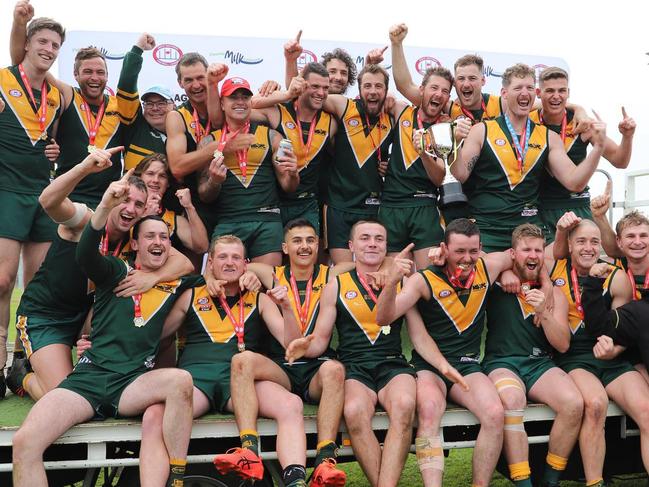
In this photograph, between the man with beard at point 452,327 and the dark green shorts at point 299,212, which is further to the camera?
the dark green shorts at point 299,212

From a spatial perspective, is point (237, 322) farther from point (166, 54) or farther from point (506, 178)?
point (166, 54)

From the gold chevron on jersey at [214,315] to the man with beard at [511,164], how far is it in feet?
6.08

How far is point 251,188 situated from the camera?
530 cm

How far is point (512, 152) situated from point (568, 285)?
110 centimetres

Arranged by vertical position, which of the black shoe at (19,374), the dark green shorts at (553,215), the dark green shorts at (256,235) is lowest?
the black shoe at (19,374)

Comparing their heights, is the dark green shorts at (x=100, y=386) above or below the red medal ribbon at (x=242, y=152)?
Answer: below

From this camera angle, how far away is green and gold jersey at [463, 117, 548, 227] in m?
5.28

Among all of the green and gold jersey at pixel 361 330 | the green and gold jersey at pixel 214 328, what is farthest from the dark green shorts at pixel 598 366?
the green and gold jersey at pixel 214 328

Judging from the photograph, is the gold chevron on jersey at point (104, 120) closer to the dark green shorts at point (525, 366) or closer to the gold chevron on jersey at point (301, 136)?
the gold chevron on jersey at point (301, 136)

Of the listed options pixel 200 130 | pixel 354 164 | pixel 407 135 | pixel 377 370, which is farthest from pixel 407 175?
pixel 377 370

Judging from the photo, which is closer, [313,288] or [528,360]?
[528,360]

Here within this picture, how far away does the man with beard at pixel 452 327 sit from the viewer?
413 cm

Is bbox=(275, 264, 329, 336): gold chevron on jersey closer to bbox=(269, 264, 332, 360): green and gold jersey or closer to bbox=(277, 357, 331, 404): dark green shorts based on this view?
bbox=(269, 264, 332, 360): green and gold jersey

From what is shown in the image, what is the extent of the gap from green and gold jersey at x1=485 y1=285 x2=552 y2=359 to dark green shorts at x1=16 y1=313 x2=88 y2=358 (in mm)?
2663
